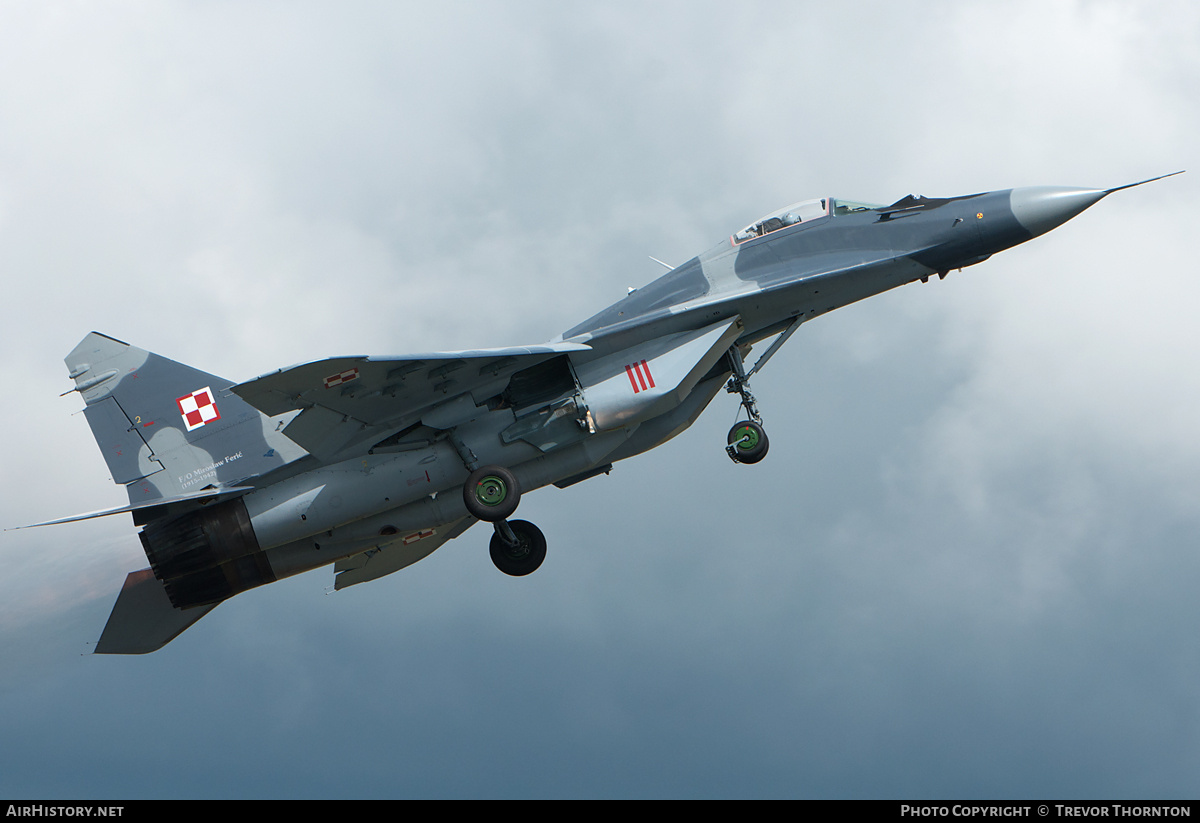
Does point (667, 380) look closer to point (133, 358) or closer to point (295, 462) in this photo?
point (295, 462)

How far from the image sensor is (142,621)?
66.9 feet

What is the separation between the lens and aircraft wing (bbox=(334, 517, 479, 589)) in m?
22.0

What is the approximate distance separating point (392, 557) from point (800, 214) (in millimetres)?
9450

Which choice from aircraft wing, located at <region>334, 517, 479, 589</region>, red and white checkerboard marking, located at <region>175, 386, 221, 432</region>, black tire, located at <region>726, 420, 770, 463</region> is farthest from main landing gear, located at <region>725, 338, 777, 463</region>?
red and white checkerboard marking, located at <region>175, 386, 221, 432</region>

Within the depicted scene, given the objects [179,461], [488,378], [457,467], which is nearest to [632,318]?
[488,378]

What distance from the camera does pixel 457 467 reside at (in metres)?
18.9

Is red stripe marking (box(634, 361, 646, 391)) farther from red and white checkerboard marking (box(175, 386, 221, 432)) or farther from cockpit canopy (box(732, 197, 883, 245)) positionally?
red and white checkerboard marking (box(175, 386, 221, 432))

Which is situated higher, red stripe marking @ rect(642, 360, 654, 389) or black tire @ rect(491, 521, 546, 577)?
red stripe marking @ rect(642, 360, 654, 389)

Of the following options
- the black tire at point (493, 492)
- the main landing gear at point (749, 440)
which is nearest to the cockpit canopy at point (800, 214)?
the main landing gear at point (749, 440)

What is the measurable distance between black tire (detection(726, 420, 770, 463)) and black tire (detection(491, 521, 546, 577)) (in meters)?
4.25

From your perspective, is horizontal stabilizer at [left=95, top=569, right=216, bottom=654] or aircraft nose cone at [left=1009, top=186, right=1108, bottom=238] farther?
horizontal stabilizer at [left=95, top=569, right=216, bottom=654]

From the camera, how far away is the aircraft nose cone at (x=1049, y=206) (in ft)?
59.2

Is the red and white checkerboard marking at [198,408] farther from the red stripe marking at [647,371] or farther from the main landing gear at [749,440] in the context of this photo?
the main landing gear at [749,440]

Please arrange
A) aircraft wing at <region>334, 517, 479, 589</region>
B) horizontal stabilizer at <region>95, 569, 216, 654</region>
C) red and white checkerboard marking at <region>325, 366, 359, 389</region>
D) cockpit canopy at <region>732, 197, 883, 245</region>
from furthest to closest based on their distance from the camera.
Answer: aircraft wing at <region>334, 517, 479, 589</region> → horizontal stabilizer at <region>95, 569, 216, 654</region> → cockpit canopy at <region>732, 197, 883, 245</region> → red and white checkerboard marking at <region>325, 366, 359, 389</region>
